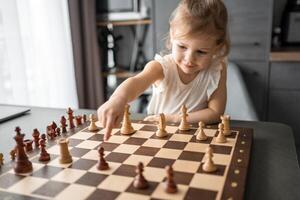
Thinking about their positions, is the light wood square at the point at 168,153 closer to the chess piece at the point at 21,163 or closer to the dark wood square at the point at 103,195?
the dark wood square at the point at 103,195

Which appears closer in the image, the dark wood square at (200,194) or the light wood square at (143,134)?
the dark wood square at (200,194)

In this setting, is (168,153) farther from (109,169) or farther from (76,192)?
(76,192)

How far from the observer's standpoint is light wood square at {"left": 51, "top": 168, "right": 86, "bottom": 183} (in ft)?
2.36

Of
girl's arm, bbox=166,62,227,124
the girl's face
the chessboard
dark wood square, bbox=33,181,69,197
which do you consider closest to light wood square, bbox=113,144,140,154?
the chessboard

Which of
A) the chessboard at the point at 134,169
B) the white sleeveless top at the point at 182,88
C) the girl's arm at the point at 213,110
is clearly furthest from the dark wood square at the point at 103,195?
the white sleeveless top at the point at 182,88

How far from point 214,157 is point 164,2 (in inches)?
84.1

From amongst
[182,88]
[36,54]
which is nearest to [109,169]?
[182,88]

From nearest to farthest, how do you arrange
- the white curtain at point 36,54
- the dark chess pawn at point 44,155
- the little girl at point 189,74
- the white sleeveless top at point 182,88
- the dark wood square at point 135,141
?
the dark chess pawn at point 44,155, the dark wood square at point 135,141, the little girl at point 189,74, the white sleeveless top at point 182,88, the white curtain at point 36,54

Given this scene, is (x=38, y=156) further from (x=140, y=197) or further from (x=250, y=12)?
(x=250, y=12)

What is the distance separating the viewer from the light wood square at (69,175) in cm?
72

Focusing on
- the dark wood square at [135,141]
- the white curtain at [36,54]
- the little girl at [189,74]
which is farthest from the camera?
the white curtain at [36,54]

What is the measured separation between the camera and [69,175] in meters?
0.74

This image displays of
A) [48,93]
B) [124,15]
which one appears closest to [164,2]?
[124,15]

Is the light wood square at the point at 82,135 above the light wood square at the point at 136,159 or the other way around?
the other way around
